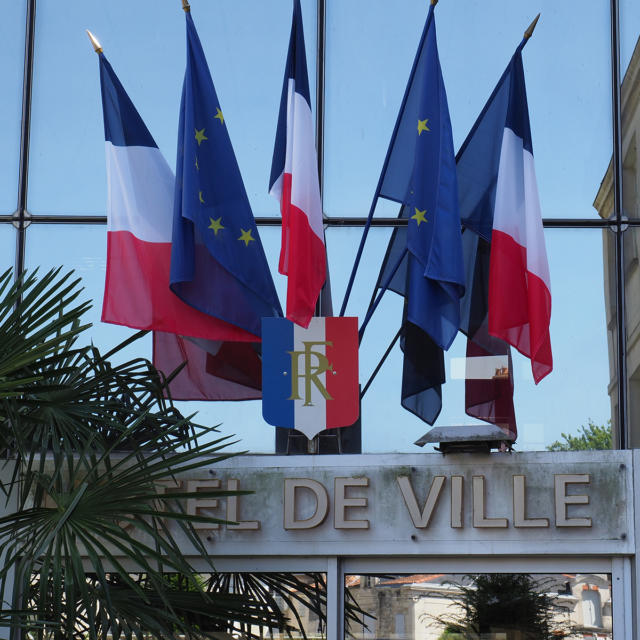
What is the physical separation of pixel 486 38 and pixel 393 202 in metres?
1.43

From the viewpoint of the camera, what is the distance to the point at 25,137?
921 centimetres

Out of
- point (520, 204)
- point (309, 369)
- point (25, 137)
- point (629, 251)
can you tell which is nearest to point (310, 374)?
point (309, 369)

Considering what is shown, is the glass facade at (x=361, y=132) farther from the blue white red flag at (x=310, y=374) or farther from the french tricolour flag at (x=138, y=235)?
the french tricolour flag at (x=138, y=235)

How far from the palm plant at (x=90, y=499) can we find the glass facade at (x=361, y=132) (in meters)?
0.99

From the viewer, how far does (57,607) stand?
6305 mm

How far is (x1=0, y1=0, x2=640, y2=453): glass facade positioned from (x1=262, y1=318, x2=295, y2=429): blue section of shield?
69cm

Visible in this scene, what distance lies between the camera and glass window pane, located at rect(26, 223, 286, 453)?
8469 mm

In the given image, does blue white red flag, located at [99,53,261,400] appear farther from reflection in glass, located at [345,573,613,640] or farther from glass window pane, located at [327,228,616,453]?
reflection in glass, located at [345,573,613,640]

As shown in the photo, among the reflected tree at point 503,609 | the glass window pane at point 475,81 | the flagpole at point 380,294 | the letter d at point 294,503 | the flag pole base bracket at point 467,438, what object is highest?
the glass window pane at point 475,81

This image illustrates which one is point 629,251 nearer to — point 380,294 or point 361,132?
point 380,294

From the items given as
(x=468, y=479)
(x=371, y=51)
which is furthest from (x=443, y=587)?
(x=371, y=51)

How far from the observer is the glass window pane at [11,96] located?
912cm

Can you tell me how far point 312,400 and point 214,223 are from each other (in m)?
1.28

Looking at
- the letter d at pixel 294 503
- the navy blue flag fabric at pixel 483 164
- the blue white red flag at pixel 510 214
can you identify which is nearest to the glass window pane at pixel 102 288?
the letter d at pixel 294 503
